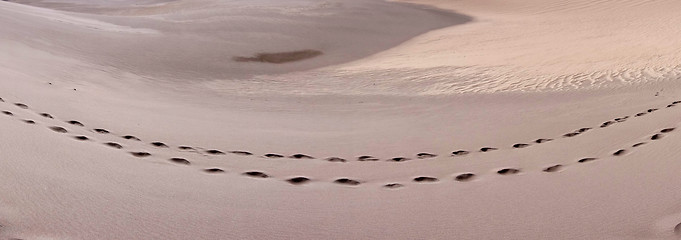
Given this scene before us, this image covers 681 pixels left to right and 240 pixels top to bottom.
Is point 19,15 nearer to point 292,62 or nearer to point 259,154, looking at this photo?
point 292,62

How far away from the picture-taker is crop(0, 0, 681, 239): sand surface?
298 cm

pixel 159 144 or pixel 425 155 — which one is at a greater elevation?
pixel 159 144

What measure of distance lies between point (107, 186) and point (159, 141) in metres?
1.44

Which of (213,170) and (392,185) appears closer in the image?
(392,185)

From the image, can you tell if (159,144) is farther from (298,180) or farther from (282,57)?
(282,57)

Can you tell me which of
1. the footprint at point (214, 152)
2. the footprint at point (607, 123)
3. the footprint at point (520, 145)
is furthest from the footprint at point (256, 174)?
the footprint at point (607, 123)

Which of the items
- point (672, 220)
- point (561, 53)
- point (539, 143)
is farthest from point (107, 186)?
point (561, 53)

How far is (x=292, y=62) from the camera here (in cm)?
1124

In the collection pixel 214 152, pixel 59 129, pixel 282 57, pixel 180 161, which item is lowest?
pixel 180 161

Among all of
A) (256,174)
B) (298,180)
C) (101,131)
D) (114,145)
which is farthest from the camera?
(101,131)

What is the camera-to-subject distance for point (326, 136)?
212 inches

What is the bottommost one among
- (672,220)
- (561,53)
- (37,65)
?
(672,220)

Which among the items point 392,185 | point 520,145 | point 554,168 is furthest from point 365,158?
point 554,168

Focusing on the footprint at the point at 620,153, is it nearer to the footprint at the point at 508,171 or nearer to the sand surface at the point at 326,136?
the sand surface at the point at 326,136
